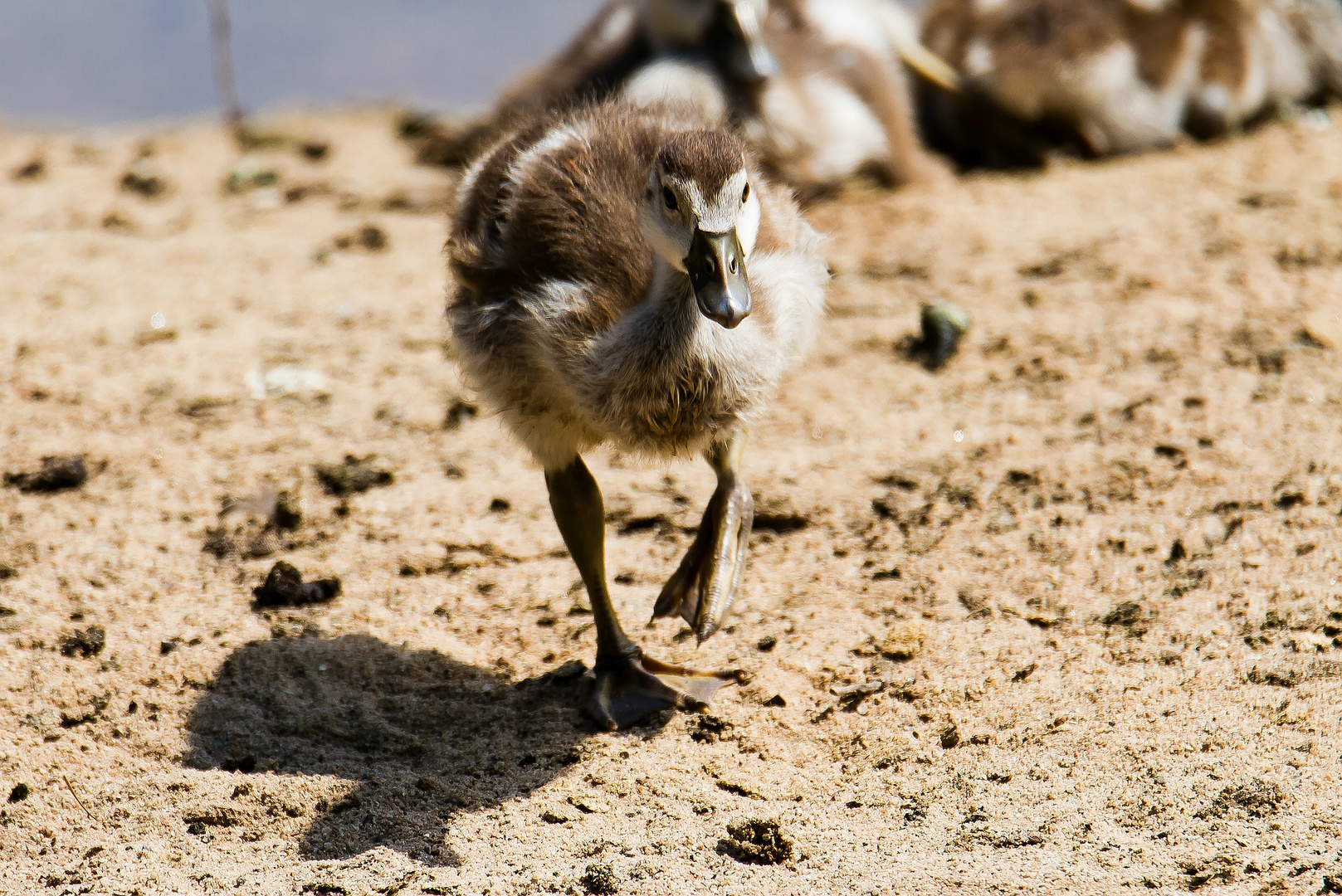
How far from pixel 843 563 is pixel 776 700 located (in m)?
0.76

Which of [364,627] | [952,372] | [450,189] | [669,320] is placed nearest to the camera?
[669,320]

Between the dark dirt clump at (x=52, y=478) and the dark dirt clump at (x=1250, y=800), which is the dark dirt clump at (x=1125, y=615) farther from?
the dark dirt clump at (x=52, y=478)

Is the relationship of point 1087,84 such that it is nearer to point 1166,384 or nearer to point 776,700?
point 1166,384

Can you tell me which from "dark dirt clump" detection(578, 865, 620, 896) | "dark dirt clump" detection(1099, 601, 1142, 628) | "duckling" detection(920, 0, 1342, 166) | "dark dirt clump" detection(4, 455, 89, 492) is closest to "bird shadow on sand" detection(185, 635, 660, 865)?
"dark dirt clump" detection(578, 865, 620, 896)

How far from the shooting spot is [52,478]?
4816 millimetres

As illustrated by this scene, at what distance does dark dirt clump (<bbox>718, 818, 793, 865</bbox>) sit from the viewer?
10.0ft

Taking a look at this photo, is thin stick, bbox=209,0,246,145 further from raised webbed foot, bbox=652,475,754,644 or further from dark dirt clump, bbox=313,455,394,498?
raised webbed foot, bbox=652,475,754,644

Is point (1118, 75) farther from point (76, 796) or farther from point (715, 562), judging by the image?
point (76, 796)

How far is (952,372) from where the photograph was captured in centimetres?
552

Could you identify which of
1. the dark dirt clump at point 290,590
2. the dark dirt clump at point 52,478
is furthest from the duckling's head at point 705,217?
the dark dirt clump at point 52,478

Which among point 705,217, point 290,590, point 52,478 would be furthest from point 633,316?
point 52,478

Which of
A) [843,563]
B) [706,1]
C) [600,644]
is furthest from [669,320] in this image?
[706,1]

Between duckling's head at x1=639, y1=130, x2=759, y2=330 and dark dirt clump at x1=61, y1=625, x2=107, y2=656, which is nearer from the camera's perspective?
duckling's head at x1=639, y1=130, x2=759, y2=330

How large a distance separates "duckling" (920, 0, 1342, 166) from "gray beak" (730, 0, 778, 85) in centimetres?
151
